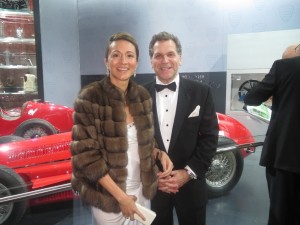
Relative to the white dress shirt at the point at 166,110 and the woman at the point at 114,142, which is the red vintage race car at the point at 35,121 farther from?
the woman at the point at 114,142

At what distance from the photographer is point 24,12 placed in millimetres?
6457

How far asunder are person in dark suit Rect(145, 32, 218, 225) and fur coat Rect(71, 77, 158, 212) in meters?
0.28

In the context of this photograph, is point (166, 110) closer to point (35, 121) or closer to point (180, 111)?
point (180, 111)

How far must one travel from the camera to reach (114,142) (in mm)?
1388

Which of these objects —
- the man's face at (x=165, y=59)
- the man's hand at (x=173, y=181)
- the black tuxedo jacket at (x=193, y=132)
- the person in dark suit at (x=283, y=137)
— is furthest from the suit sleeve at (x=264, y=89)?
the man's hand at (x=173, y=181)

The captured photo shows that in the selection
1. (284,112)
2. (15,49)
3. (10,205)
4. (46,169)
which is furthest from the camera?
(15,49)

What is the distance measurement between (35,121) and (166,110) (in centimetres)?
301

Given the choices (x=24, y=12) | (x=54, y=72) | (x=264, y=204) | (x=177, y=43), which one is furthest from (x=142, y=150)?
(x=24, y=12)

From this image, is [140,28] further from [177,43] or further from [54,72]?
[177,43]

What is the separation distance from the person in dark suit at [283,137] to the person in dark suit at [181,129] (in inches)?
18.2

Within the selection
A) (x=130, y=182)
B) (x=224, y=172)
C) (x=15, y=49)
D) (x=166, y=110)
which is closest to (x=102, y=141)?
(x=130, y=182)

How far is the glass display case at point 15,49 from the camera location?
21.2ft

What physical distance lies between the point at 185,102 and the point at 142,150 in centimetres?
45

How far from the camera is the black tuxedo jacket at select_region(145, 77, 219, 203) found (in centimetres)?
176
